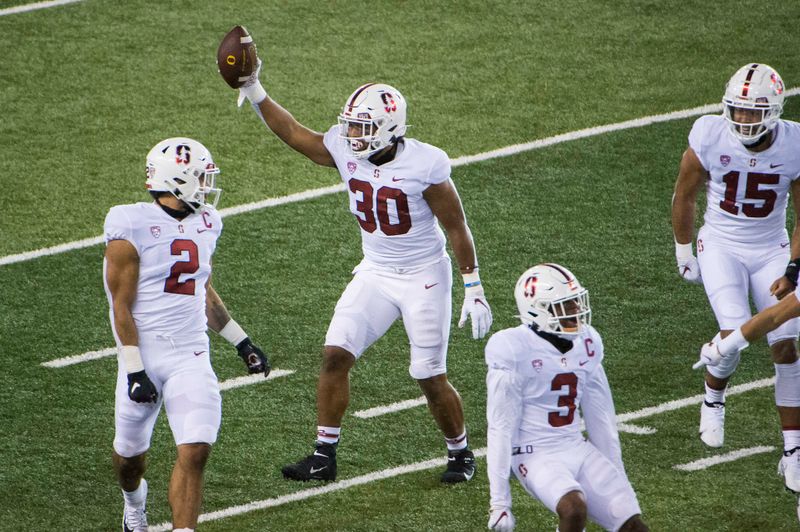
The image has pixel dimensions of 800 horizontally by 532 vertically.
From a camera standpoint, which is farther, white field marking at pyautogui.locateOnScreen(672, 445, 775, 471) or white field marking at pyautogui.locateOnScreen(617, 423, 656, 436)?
white field marking at pyautogui.locateOnScreen(617, 423, 656, 436)

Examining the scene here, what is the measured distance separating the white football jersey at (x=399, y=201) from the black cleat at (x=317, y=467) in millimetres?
977

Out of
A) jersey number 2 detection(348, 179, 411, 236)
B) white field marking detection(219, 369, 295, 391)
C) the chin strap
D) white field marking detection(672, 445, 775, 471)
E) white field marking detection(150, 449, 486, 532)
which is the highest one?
the chin strap

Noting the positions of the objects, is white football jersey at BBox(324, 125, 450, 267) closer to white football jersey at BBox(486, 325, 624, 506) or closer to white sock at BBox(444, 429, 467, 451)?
white sock at BBox(444, 429, 467, 451)

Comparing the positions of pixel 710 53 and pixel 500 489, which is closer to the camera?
pixel 500 489

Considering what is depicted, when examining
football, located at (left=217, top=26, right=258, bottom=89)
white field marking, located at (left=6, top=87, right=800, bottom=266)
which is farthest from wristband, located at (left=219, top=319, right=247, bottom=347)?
white field marking, located at (left=6, top=87, right=800, bottom=266)

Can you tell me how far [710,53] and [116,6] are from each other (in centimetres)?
541

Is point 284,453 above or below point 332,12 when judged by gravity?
below

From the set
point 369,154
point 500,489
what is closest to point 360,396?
point 369,154

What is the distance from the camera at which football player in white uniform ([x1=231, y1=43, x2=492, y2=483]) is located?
23.2 ft

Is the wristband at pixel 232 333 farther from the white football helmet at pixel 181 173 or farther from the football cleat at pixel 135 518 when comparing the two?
the football cleat at pixel 135 518

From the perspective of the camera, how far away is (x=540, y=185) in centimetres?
1053

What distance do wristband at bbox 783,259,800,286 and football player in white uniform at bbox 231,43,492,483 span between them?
1477 millimetres

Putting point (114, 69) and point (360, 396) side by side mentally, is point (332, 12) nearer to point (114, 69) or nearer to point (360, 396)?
point (114, 69)

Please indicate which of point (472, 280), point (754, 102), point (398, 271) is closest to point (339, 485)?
point (398, 271)
